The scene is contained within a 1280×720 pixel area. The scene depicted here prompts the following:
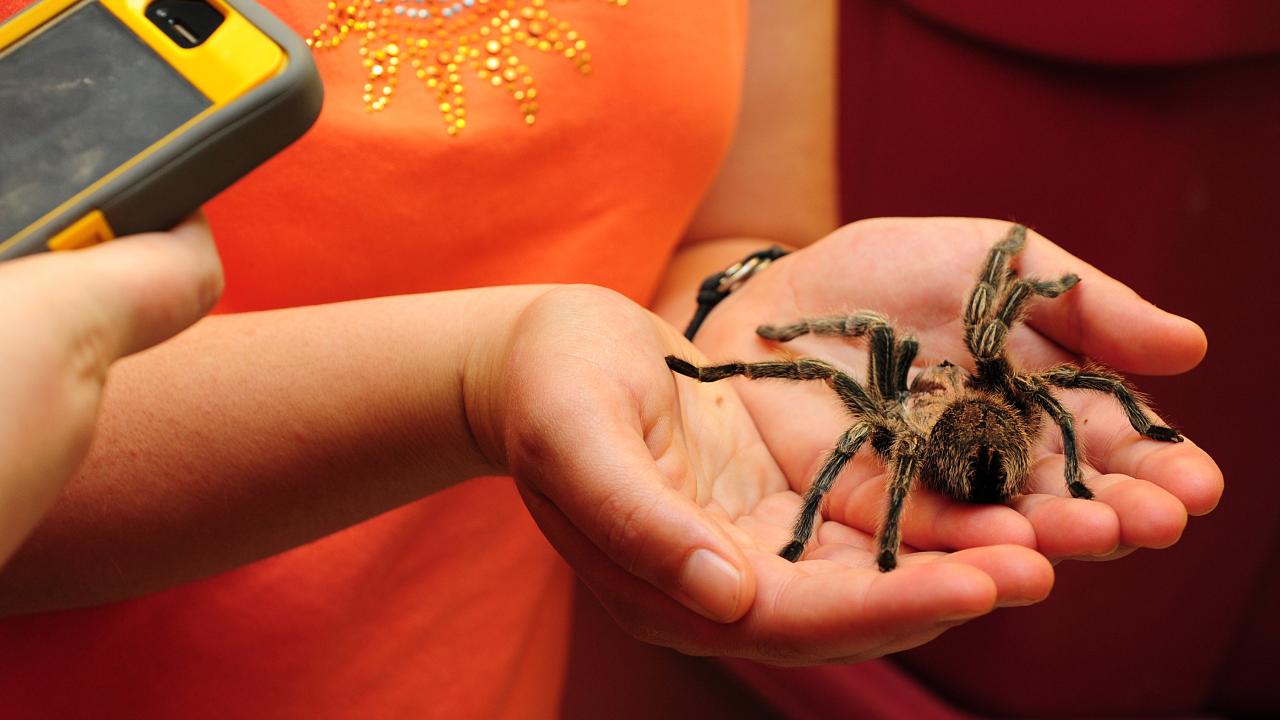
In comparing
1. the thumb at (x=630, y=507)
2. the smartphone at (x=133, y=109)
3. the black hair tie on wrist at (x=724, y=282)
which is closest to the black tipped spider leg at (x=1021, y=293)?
the black hair tie on wrist at (x=724, y=282)

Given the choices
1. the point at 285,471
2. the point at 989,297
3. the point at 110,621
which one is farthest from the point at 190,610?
the point at 989,297

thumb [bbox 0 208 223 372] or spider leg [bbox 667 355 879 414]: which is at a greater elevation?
thumb [bbox 0 208 223 372]

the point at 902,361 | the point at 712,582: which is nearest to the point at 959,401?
the point at 902,361

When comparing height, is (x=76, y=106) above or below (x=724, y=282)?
above

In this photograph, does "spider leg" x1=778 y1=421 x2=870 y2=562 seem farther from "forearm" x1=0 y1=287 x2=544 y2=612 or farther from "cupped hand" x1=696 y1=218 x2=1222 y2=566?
"forearm" x1=0 y1=287 x2=544 y2=612

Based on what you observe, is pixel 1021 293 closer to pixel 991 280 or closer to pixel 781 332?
pixel 991 280

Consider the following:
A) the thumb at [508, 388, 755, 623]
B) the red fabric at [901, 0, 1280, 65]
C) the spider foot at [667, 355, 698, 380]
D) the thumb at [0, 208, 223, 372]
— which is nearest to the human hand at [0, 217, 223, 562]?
the thumb at [0, 208, 223, 372]
